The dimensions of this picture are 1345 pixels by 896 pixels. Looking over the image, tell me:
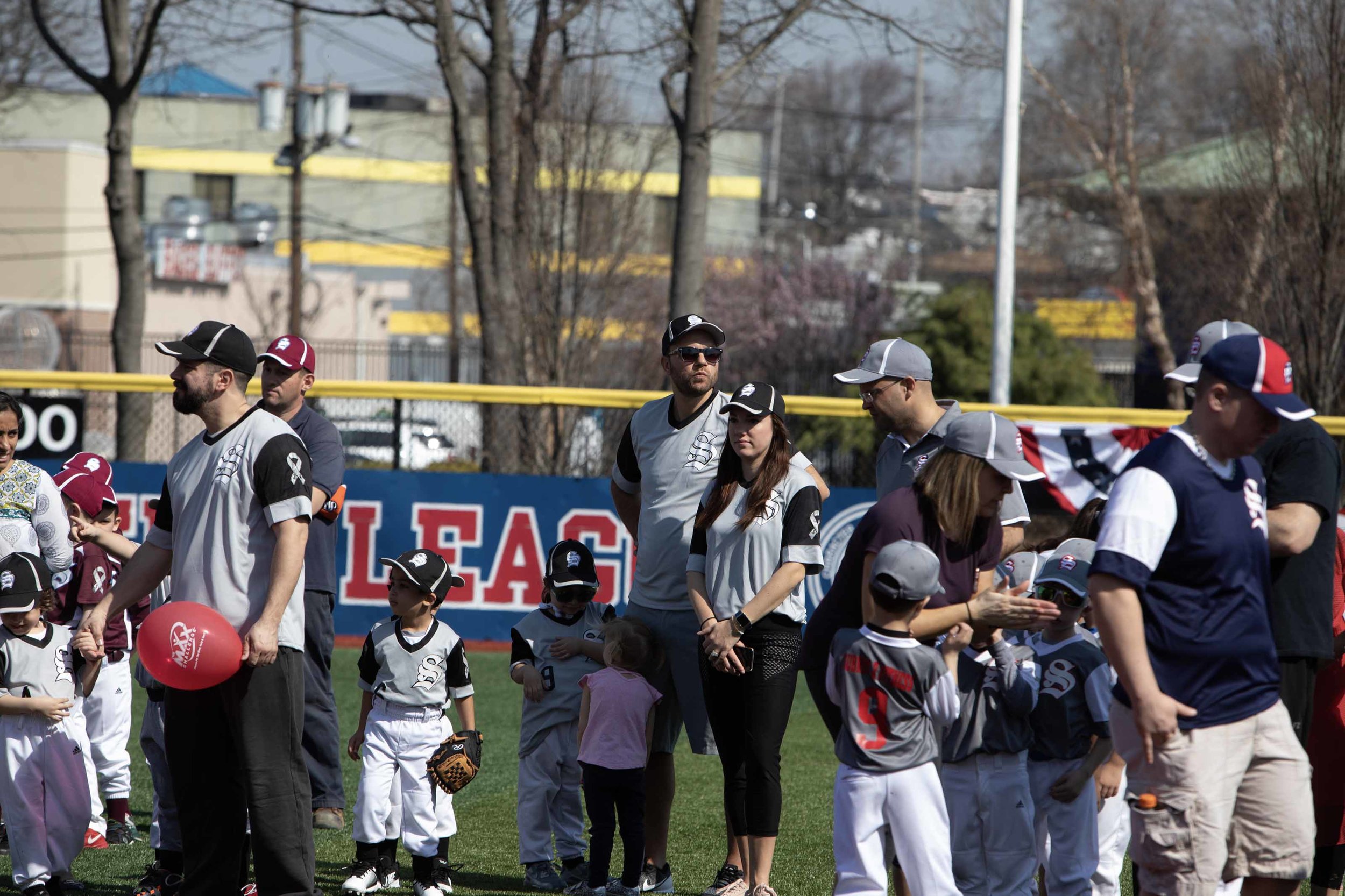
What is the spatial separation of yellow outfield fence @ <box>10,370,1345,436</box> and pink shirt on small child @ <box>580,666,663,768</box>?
5403 mm

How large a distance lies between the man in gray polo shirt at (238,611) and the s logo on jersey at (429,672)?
3.30 feet

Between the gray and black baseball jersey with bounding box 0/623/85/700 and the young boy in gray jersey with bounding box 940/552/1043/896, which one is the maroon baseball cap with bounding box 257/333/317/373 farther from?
the young boy in gray jersey with bounding box 940/552/1043/896

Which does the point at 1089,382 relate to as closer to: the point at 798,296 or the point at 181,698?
the point at 798,296

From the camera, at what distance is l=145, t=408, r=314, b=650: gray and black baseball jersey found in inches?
183

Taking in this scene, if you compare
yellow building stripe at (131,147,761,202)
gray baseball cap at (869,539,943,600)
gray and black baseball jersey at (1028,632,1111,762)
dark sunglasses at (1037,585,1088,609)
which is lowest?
gray and black baseball jersey at (1028,632,1111,762)

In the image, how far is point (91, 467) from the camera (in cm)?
660

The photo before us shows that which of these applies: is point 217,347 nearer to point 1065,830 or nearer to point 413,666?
point 413,666

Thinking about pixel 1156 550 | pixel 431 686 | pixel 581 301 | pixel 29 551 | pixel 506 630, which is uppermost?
pixel 581 301

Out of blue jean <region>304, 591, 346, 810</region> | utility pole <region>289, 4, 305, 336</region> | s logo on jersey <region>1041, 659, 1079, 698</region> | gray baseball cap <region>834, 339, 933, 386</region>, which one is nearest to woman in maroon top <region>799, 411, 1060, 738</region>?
gray baseball cap <region>834, 339, 933, 386</region>

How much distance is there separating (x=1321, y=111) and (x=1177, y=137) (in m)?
22.3

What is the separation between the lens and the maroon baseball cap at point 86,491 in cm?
640

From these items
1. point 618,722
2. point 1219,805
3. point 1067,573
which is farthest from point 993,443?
point 618,722

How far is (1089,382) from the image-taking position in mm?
24734

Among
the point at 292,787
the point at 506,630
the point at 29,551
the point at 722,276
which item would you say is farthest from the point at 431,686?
the point at 722,276
